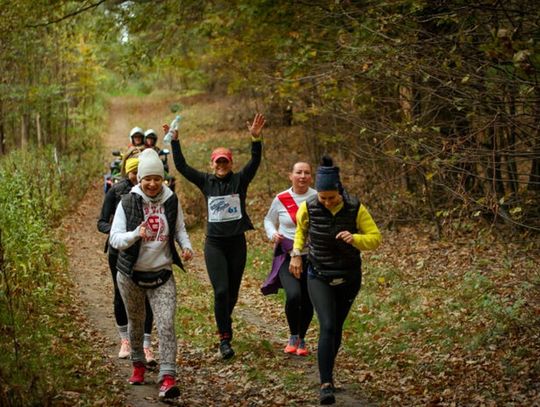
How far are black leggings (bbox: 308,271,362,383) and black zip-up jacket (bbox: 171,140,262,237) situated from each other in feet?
5.13

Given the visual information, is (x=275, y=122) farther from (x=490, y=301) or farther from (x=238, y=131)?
(x=490, y=301)

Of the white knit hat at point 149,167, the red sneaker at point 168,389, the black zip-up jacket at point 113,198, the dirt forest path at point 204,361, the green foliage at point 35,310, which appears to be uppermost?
the white knit hat at point 149,167

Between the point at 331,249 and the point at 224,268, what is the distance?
1869mm

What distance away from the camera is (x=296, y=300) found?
308 inches

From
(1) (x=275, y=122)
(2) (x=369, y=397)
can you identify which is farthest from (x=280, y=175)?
(2) (x=369, y=397)

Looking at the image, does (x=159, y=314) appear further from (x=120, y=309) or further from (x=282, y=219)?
(x=282, y=219)

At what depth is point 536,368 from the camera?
22.1ft

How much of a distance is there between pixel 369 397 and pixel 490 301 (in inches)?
111

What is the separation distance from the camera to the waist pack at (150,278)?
6.41 meters

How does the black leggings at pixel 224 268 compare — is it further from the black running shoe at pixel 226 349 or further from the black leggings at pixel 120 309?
the black leggings at pixel 120 309

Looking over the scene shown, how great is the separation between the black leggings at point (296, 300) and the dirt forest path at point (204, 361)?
15.1 inches

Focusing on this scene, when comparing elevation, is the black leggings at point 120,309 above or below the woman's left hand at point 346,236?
below

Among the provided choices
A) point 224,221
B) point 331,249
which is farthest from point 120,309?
point 331,249

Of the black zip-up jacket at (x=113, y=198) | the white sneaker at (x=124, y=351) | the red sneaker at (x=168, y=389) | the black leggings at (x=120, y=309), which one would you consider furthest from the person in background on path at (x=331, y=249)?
the white sneaker at (x=124, y=351)
